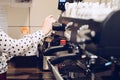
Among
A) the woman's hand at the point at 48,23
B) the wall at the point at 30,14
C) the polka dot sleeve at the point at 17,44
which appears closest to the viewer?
the woman's hand at the point at 48,23

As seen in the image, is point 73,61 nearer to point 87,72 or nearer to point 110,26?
point 87,72

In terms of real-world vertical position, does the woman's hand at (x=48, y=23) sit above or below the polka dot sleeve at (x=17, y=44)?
above

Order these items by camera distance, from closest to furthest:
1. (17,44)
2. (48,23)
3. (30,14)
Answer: (48,23) < (17,44) < (30,14)

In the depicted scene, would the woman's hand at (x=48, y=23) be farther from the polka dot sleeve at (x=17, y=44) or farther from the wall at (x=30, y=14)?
the wall at (x=30, y=14)

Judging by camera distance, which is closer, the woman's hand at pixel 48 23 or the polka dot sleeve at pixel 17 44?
the woman's hand at pixel 48 23

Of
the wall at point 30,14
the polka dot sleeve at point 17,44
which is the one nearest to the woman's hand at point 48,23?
the polka dot sleeve at point 17,44

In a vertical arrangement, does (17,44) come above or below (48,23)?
below

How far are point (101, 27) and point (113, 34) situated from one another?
4cm

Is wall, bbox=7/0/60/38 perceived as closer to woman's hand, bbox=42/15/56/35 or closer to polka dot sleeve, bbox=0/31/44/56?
polka dot sleeve, bbox=0/31/44/56

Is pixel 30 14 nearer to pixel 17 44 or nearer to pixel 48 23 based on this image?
pixel 17 44

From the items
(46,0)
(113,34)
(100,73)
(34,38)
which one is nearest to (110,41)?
(113,34)

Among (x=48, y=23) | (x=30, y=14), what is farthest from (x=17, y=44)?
(x=30, y=14)

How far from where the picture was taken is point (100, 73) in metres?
0.82

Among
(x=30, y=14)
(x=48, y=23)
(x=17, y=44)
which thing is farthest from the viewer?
(x=30, y=14)
